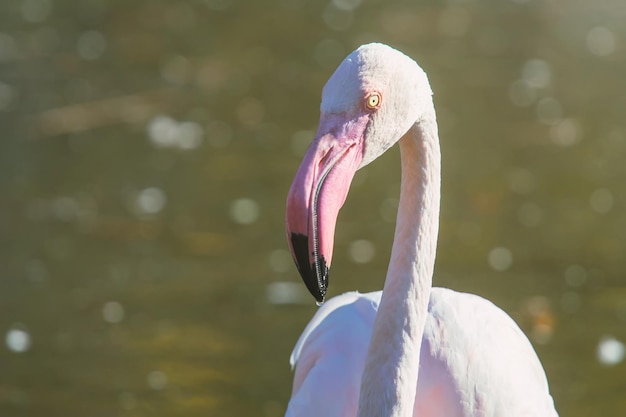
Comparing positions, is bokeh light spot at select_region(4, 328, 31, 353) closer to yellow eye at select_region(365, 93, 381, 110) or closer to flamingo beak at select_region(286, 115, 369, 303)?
flamingo beak at select_region(286, 115, 369, 303)

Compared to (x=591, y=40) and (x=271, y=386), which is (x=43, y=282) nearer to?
(x=271, y=386)

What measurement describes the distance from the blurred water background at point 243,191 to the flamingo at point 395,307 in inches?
41.3

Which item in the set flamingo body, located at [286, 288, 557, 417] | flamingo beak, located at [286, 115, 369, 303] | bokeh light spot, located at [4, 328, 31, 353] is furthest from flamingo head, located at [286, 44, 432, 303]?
bokeh light spot, located at [4, 328, 31, 353]

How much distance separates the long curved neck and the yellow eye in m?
0.23

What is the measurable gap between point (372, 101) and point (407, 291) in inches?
22.6

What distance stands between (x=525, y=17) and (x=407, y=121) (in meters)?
7.56

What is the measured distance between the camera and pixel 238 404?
4.66 meters

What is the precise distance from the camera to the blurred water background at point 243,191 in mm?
5039

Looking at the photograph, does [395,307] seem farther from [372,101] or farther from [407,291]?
[372,101]

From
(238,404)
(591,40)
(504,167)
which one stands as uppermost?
(591,40)

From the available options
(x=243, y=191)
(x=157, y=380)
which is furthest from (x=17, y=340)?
(x=243, y=191)

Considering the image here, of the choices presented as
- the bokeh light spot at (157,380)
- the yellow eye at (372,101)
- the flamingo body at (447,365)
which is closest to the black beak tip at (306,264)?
the yellow eye at (372,101)

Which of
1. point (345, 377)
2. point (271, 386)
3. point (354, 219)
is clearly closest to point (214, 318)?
point (271, 386)

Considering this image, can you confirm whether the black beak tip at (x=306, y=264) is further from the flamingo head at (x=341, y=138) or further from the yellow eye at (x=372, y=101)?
the yellow eye at (x=372, y=101)
